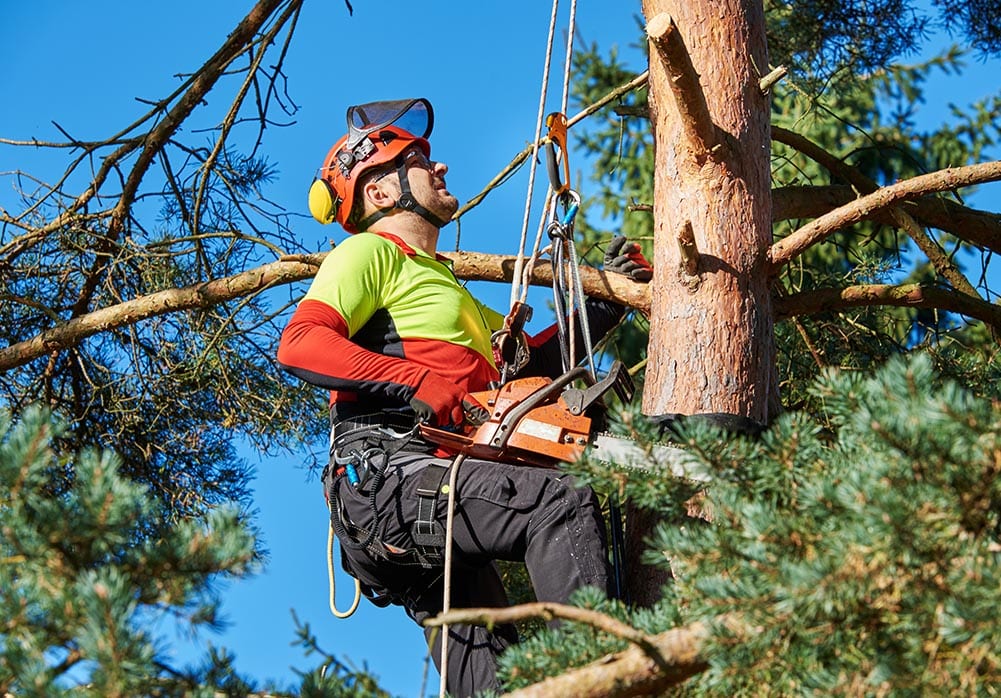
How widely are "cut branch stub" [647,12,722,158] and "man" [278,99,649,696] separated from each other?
0.60 meters

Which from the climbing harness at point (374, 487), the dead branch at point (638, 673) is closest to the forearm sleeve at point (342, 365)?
the climbing harness at point (374, 487)

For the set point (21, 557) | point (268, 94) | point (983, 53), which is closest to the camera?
point (21, 557)

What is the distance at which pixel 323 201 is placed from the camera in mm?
4227

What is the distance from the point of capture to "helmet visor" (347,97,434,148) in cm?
432

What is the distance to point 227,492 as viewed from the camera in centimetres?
572

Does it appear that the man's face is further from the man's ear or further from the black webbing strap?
the black webbing strap

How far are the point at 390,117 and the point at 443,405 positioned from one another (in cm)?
137

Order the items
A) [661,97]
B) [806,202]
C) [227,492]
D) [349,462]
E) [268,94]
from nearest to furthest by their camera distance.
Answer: [349,462] → [661,97] → [806,202] → [268,94] → [227,492]

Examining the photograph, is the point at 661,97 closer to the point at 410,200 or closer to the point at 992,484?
the point at 410,200

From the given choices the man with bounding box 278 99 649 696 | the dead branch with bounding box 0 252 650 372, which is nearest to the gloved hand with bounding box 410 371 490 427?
the man with bounding box 278 99 649 696

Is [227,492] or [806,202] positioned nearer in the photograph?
[806,202]

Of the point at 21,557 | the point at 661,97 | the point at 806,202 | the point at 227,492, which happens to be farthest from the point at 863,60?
the point at 21,557

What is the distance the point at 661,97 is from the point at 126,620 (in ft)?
8.83

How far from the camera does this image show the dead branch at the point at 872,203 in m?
3.66
